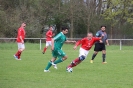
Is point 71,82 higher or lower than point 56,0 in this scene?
lower

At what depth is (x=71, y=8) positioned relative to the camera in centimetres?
4744

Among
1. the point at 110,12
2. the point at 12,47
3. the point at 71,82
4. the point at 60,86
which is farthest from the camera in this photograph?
the point at 110,12

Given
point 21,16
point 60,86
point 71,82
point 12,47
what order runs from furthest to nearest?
point 21,16 < point 12,47 < point 71,82 < point 60,86

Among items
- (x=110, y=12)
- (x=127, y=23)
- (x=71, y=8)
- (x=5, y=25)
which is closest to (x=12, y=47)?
(x=5, y=25)

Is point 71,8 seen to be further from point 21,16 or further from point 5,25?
point 5,25

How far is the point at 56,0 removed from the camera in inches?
1978

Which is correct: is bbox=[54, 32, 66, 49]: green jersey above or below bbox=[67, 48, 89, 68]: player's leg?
above

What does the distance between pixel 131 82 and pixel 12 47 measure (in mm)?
20876

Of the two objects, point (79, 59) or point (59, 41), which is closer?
point (79, 59)

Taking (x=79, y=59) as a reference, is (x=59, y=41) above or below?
above

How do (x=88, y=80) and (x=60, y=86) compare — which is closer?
(x=60, y=86)

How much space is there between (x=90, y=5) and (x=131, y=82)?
39.7m

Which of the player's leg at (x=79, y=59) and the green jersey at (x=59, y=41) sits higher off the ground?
the green jersey at (x=59, y=41)

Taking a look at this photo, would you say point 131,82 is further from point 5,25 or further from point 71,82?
point 5,25
